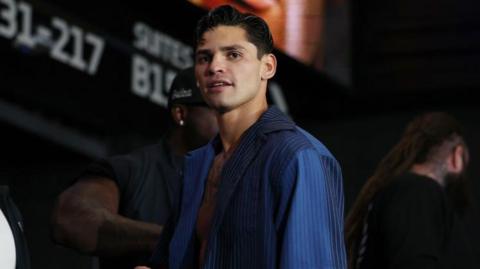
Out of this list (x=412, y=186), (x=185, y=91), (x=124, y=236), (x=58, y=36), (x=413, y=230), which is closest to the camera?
(x=124, y=236)

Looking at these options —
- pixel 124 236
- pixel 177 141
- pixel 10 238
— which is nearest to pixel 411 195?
pixel 177 141

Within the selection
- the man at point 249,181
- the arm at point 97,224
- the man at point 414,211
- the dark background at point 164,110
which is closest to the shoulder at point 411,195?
the man at point 414,211

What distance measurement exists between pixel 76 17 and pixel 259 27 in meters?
3.45

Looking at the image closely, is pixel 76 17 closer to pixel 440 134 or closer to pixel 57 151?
pixel 57 151

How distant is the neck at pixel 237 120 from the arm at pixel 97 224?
73cm

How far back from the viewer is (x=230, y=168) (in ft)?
9.12

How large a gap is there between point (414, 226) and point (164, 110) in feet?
9.80

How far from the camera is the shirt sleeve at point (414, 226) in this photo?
408 cm

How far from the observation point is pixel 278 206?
2.66 metres

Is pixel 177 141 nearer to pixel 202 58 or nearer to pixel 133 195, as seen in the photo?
pixel 133 195

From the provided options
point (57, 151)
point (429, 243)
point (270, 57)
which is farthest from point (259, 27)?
point (57, 151)

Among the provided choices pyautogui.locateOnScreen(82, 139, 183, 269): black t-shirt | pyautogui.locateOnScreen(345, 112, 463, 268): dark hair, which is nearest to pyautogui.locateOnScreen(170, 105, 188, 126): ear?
pyautogui.locateOnScreen(82, 139, 183, 269): black t-shirt

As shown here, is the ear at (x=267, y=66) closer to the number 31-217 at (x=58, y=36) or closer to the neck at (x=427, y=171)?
the neck at (x=427, y=171)

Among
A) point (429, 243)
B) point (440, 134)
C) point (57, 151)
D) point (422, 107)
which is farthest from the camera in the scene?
point (422, 107)
